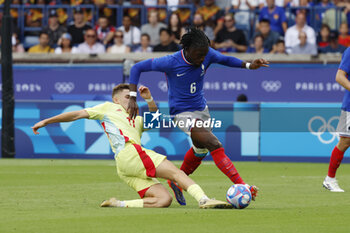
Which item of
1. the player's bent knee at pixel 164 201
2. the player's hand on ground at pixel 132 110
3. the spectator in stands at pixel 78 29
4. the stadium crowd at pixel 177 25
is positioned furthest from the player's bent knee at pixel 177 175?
the spectator in stands at pixel 78 29

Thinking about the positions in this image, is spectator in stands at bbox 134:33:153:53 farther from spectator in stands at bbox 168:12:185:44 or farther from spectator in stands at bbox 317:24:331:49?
spectator in stands at bbox 317:24:331:49

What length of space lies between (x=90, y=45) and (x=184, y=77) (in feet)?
44.5

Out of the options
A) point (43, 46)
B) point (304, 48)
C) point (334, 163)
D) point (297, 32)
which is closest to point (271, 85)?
point (304, 48)

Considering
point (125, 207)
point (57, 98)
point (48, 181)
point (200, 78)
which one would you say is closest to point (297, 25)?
point (57, 98)

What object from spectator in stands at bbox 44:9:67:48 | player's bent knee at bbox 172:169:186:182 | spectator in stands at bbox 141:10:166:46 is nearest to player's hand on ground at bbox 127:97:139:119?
player's bent knee at bbox 172:169:186:182

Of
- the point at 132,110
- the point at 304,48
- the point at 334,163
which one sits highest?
the point at 132,110

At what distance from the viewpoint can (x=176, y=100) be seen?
Answer: 10070 millimetres

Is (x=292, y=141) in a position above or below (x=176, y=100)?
below

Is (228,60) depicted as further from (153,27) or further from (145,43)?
(153,27)

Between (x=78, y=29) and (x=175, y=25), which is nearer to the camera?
(x=175, y=25)

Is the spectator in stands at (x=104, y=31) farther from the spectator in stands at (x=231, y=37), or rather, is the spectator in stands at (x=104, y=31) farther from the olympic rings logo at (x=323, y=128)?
the olympic rings logo at (x=323, y=128)

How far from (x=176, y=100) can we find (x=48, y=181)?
3964mm

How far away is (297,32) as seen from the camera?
73.1 ft

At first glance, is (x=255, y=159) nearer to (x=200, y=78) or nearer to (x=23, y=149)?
(x=23, y=149)
